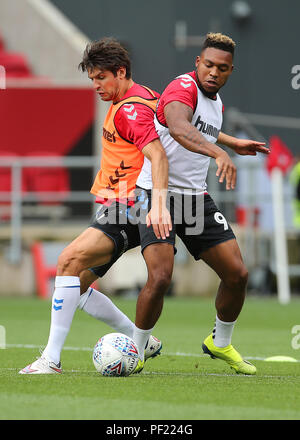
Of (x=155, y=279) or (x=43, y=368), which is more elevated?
(x=155, y=279)

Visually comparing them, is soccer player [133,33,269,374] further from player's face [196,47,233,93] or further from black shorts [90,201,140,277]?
black shorts [90,201,140,277]

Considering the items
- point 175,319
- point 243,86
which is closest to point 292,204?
point 243,86

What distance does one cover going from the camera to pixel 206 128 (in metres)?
7.70

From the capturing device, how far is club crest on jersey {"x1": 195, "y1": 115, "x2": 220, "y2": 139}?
7637mm

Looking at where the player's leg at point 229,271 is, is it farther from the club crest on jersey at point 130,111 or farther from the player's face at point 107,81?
the player's face at point 107,81

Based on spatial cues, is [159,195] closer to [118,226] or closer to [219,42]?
[118,226]

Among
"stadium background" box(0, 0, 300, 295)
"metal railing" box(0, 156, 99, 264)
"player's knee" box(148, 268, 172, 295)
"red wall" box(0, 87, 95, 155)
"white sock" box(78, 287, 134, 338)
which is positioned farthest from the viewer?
"red wall" box(0, 87, 95, 155)

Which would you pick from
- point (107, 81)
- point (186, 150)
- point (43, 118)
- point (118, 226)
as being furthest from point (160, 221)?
point (43, 118)

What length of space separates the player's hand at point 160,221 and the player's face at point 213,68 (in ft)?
3.14

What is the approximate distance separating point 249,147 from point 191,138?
2.21ft

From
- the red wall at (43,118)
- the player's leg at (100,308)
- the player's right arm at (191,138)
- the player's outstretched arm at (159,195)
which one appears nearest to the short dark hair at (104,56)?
the player's right arm at (191,138)

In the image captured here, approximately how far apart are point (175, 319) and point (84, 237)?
20.0 ft

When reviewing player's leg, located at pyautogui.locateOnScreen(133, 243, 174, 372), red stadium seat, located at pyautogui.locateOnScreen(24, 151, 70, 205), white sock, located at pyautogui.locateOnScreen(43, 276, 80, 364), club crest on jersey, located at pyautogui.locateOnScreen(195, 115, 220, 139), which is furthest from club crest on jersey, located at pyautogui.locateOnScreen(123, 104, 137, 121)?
red stadium seat, located at pyautogui.locateOnScreen(24, 151, 70, 205)
